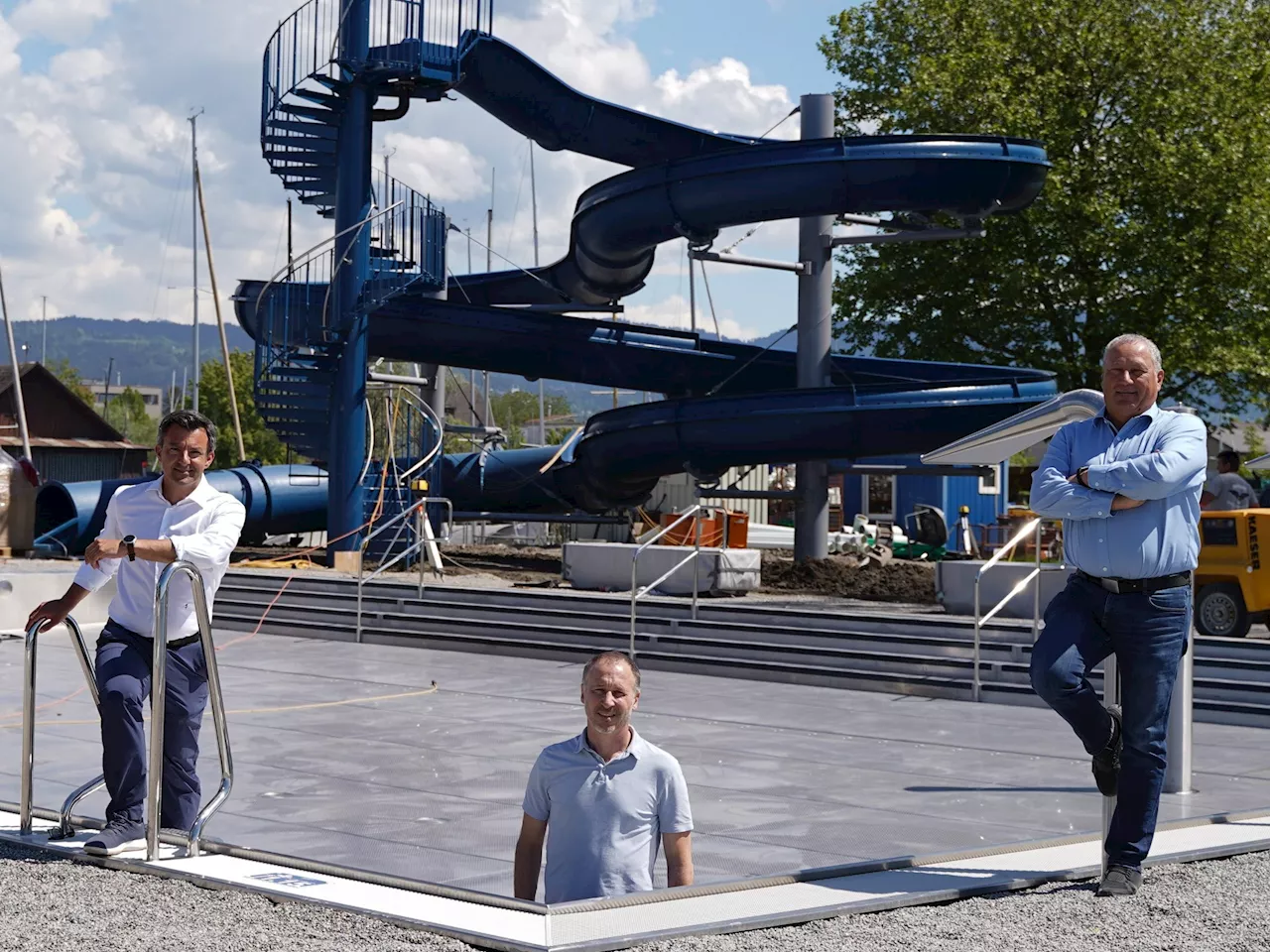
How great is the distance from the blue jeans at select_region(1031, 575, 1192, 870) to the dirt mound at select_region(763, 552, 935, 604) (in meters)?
14.4

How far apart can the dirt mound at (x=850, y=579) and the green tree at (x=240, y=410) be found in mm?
74539

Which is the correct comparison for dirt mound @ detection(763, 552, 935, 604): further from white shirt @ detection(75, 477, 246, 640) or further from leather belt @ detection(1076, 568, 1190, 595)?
white shirt @ detection(75, 477, 246, 640)

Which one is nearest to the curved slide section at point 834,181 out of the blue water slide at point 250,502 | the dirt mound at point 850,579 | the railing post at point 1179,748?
the dirt mound at point 850,579

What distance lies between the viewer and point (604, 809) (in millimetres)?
5359

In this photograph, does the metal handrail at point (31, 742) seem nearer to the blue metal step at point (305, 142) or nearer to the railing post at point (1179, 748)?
the railing post at point (1179, 748)

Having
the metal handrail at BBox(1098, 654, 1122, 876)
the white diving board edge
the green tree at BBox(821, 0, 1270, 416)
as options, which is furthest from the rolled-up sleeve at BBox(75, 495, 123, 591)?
the green tree at BBox(821, 0, 1270, 416)

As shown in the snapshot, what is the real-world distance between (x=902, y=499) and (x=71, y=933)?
40.3m

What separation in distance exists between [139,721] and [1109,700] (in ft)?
12.4

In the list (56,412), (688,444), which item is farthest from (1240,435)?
(688,444)

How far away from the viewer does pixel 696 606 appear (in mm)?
16750

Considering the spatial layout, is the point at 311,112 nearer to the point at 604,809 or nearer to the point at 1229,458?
the point at 1229,458

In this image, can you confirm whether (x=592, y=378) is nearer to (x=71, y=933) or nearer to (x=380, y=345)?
(x=380, y=345)

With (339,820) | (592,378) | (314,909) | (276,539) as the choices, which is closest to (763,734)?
(339,820)

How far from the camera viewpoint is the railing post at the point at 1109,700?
6.04 meters
